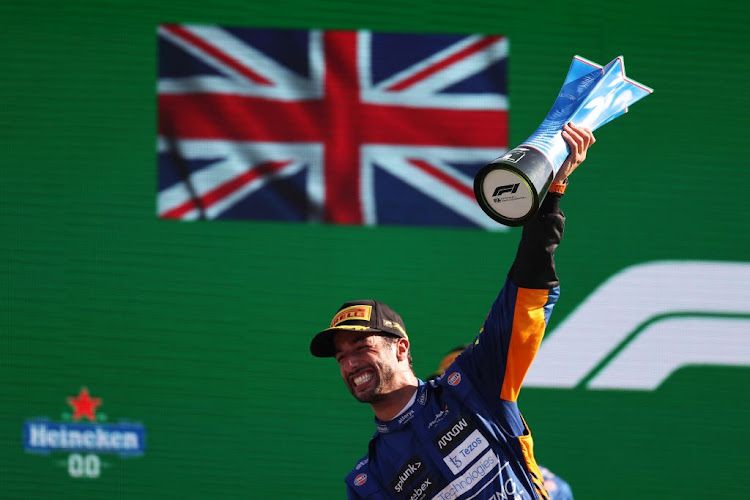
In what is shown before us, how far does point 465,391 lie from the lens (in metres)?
3.24

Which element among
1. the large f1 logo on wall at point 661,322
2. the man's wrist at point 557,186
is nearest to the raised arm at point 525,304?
the man's wrist at point 557,186

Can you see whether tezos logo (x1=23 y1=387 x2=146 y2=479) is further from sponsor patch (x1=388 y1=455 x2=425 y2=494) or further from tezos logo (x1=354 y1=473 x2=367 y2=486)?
sponsor patch (x1=388 y1=455 x2=425 y2=494)

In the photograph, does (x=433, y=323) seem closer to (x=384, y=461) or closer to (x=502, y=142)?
(x=502, y=142)

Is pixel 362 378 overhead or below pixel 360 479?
overhead

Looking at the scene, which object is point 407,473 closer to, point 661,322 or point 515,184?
point 515,184

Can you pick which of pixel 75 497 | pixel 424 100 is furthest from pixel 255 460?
pixel 424 100

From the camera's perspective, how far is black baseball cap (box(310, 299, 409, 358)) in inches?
132

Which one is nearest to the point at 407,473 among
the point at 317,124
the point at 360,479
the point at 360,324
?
the point at 360,479

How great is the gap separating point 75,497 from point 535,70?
4.12m

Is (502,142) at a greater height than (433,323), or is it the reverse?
(502,142)

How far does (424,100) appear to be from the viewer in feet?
20.7

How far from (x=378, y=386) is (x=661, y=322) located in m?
3.58

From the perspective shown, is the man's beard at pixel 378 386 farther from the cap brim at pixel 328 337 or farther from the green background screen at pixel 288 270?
the green background screen at pixel 288 270

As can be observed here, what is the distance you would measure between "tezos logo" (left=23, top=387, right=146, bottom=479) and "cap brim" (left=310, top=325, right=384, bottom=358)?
10.5ft
